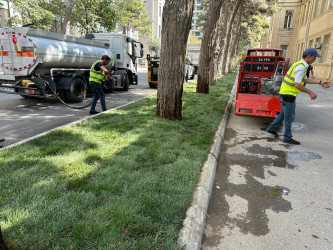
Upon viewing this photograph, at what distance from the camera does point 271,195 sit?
3.30 m

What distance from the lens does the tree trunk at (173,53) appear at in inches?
222

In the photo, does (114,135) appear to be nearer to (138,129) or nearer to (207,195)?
(138,129)

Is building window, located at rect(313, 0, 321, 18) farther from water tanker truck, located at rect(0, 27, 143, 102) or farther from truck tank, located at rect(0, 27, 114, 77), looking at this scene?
truck tank, located at rect(0, 27, 114, 77)

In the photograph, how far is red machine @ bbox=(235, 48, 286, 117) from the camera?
670cm

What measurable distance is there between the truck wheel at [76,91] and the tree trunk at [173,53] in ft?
13.4

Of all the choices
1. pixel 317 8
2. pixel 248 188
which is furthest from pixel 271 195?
pixel 317 8

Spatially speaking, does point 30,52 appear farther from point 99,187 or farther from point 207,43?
point 207,43

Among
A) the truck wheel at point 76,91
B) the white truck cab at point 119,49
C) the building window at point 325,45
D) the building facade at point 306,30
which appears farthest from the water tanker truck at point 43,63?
the building window at point 325,45

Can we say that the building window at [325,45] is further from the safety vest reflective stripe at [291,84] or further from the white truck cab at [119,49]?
the safety vest reflective stripe at [291,84]

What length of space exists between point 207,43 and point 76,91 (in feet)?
Result: 19.6

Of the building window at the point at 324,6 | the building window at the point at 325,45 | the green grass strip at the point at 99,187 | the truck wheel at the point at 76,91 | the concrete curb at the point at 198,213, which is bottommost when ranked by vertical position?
the concrete curb at the point at 198,213

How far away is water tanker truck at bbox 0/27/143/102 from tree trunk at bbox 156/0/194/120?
3.71m

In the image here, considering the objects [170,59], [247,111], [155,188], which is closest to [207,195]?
[155,188]

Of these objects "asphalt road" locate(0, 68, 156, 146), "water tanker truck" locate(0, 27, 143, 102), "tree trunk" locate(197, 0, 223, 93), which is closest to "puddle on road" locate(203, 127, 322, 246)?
"asphalt road" locate(0, 68, 156, 146)
